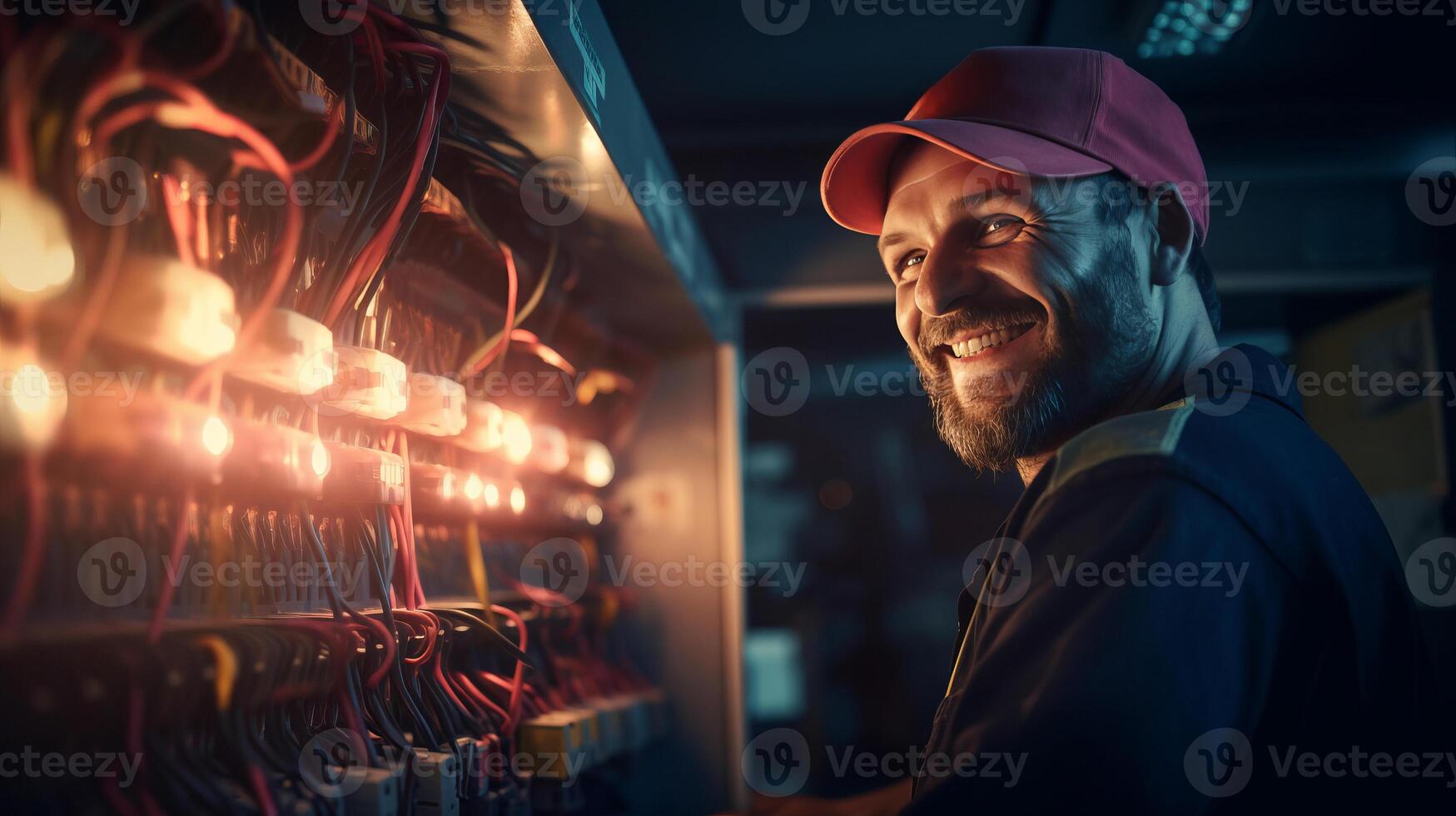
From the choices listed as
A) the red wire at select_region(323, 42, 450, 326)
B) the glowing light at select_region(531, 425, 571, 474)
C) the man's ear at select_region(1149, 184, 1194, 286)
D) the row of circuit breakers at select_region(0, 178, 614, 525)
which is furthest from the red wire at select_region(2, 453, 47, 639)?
the man's ear at select_region(1149, 184, 1194, 286)

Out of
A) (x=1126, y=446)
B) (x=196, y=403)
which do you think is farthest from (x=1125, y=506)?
(x=196, y=403)

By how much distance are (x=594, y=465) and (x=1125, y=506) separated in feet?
4.11

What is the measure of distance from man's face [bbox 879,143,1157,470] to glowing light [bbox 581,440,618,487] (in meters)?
0.84

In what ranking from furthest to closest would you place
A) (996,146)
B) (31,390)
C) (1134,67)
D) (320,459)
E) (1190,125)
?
(1190,125) → (1134,67) → (996,146) → (320,459) → (31,390)

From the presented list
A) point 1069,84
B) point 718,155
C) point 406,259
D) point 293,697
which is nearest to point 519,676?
point 293,697

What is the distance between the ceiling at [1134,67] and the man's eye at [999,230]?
0.64 m

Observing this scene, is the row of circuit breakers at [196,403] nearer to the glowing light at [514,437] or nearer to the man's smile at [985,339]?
the glowing light at [514,437]

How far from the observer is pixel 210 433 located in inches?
26.3

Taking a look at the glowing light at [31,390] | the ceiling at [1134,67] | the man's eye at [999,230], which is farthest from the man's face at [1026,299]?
the glowing light at [31,390]

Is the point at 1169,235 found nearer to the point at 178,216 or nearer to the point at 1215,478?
the point at 1215,478

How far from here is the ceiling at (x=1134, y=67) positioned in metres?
1.63

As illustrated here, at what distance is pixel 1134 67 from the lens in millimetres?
1794

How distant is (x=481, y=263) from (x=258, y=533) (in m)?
0.58

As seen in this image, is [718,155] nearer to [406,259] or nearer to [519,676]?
[406,259]
